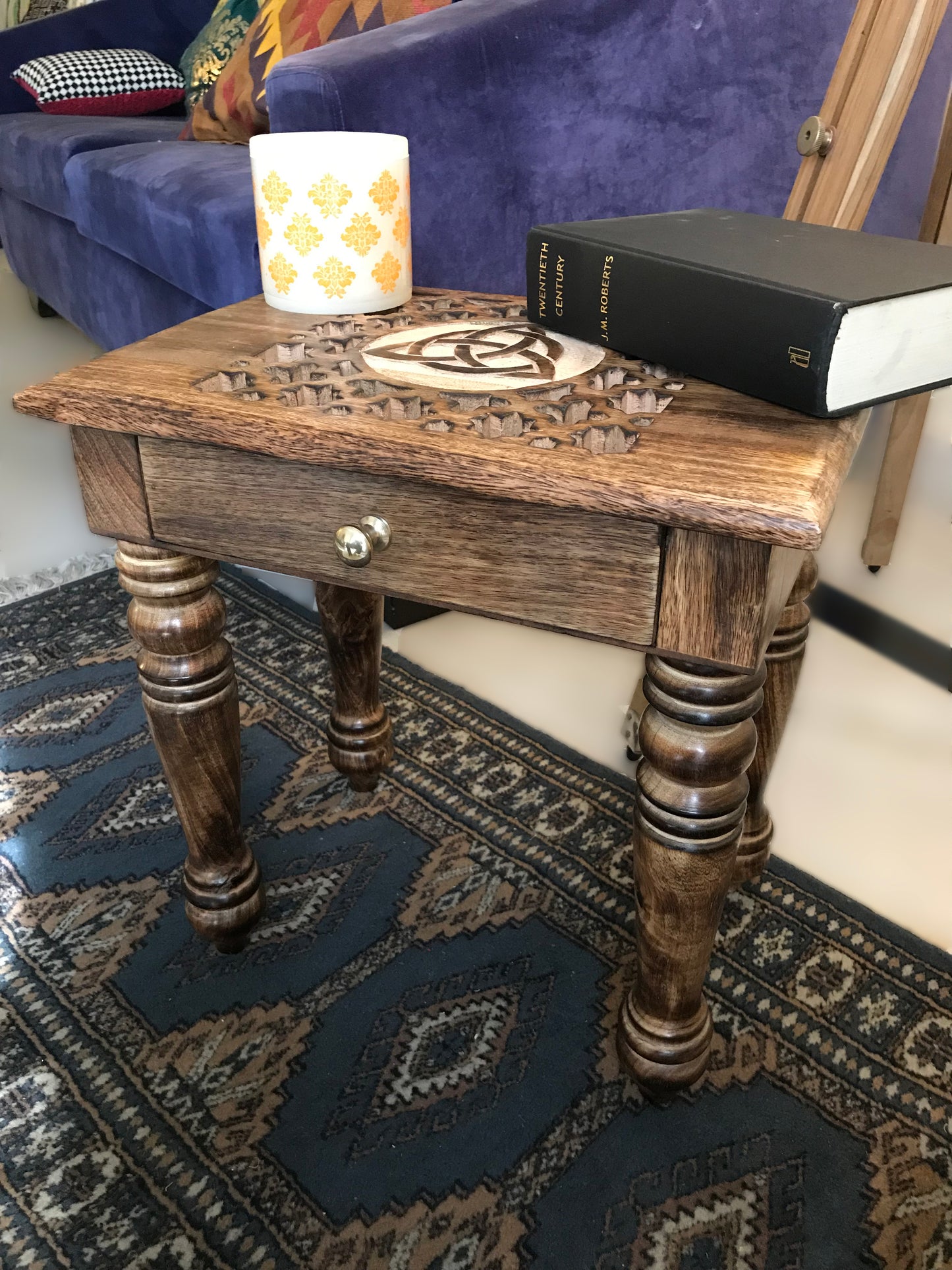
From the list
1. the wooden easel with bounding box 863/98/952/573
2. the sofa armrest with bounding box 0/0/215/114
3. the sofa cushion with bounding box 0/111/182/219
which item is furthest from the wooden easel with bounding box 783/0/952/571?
the sofa armrest with bounding box 0/0/215/114

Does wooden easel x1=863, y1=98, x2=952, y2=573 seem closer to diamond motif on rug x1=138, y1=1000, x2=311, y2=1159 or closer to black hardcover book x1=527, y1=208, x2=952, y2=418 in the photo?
black hardcover book x1=527, y1=208, x2=952, y2=418

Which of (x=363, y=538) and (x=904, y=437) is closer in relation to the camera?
(x=363, y=538)

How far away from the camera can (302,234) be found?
649 mm

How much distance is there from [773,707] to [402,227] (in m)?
0.45

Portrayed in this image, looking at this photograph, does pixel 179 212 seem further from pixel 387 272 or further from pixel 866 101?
pixel 866 101

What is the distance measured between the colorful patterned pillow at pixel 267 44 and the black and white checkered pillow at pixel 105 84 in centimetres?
68

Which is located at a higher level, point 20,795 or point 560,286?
point 560,286

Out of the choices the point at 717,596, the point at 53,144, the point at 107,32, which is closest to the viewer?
the point at 717,596

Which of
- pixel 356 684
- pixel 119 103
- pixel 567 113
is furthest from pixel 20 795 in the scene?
pixel 119 103

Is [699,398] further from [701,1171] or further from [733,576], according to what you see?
[701,1171]

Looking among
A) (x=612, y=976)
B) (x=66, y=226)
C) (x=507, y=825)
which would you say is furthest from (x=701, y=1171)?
(x=66, y=226)

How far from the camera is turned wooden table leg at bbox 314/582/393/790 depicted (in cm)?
87

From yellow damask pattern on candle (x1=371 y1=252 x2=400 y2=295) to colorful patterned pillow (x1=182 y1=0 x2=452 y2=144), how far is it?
0.74 metres

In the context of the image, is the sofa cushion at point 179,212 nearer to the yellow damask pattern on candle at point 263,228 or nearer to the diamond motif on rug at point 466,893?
the yellow damask pattern on candle at point 263,228
